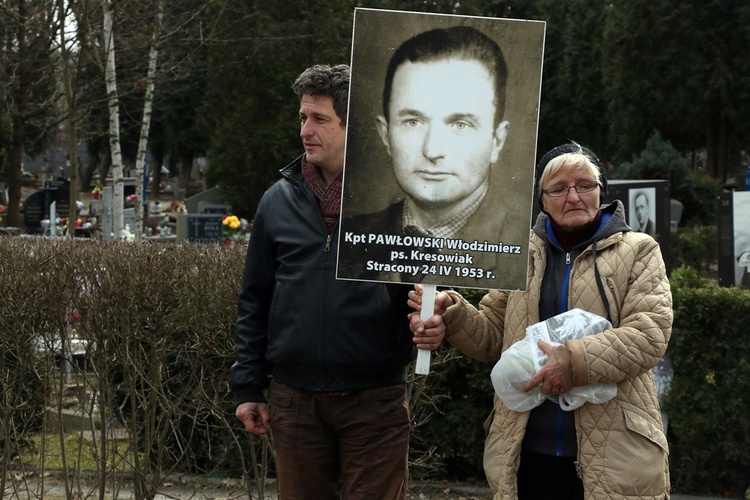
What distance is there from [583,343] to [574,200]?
455 millimetres

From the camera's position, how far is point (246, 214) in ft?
123

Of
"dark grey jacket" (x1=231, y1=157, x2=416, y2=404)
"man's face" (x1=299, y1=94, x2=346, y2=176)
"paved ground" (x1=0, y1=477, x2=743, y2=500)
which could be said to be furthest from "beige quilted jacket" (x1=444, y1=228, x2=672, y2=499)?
"paved ground" (x1=0, y1=477, x2=743, y2=500)

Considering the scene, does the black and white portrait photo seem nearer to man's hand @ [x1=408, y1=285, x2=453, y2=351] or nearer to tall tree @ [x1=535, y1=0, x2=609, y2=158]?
man's hand @ [x1=408, y1=285, x2=453, y2=351]

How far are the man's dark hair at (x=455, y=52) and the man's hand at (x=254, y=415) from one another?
1.06 metres

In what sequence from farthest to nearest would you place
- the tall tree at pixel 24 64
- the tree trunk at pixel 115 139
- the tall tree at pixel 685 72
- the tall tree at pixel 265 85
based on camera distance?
1. the tall tree at pixel 685 72
2. the tall tree at pixel 265 85
3. the tree trunk at pixel 115 139
4. the tall tree at pixel 24 64

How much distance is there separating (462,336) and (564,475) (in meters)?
0.53

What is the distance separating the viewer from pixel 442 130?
10.3ft

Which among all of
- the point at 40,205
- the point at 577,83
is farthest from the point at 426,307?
the point at 577,83

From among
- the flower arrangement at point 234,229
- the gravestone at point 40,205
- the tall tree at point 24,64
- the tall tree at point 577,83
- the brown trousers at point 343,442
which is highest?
the tall tree at point 577,83

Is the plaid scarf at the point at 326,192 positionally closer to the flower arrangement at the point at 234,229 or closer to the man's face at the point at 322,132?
the man's face at the point at 322,132

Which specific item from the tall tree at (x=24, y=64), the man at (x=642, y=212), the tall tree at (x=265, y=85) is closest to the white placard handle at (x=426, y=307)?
the man at (x=642, y=212)

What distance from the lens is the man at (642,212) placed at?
14.0 m

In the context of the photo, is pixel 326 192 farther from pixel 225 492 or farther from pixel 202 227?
pixel 202 227

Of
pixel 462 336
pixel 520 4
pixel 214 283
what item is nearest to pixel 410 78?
pixel 462 336
